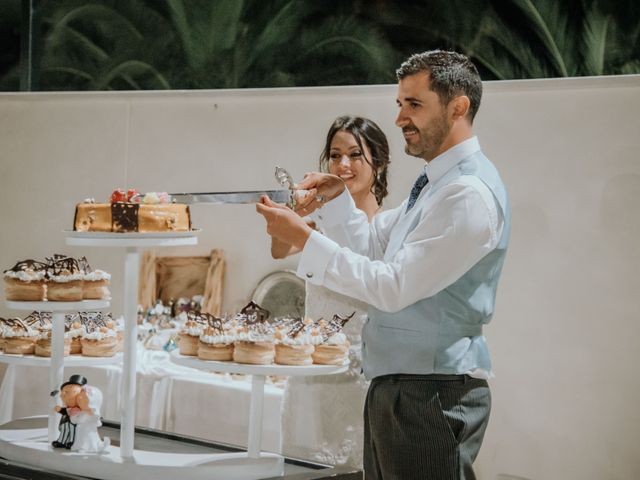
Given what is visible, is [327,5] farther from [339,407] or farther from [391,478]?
[391,478]

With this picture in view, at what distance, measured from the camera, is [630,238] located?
4.73 m

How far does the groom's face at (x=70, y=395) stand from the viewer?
103 inches

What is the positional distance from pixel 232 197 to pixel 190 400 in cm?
259

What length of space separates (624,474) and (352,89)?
8.83ft

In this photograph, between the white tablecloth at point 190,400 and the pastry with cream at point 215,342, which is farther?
the white tablecloth at point 190,400

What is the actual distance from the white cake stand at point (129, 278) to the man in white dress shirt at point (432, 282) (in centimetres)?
33

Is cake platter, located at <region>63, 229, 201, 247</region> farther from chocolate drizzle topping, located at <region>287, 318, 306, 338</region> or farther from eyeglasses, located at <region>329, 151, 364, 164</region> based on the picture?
eyeglasses, located at <region>329, 151, 364, 164</region>

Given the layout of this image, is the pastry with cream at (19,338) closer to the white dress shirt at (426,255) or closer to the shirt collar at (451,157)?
the white dress shirt at (426,255)

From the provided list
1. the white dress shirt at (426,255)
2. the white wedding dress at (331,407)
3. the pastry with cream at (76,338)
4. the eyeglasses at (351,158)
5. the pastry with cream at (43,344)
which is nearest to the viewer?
the white dress shirt at (426,255)

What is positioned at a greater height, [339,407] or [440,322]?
[440,322]

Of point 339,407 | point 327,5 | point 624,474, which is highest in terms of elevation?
point 327,5

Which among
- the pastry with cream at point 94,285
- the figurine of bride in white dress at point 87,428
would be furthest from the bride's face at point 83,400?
the pastry with cream at point 94,285

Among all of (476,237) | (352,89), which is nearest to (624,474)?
(352,89)

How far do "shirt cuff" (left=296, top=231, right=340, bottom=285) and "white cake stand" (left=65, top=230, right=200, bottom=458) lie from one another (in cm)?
35
